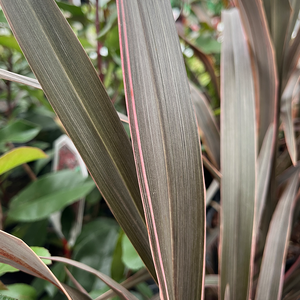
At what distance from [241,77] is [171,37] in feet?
0.71

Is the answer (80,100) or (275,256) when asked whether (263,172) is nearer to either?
(275,256)

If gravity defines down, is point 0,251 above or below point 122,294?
above

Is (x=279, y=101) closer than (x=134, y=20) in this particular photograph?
No

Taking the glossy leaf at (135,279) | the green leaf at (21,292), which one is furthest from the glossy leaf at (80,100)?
the green leaf at (21,292)

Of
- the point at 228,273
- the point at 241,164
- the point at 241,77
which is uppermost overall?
the point at 241,77

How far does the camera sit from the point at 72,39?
22 centimetres

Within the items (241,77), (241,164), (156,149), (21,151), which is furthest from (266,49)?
(21,151)

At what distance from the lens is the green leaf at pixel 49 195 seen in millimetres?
411

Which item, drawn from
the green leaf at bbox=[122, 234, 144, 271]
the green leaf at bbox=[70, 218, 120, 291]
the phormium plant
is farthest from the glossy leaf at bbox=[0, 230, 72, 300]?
the green leaf at bbox=[70, 218, 120, 291]

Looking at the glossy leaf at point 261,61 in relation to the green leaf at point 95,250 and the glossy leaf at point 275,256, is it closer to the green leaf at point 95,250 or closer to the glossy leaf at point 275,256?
the glossy leaf at point 275,256

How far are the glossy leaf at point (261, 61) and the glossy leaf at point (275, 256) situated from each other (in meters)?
0.15

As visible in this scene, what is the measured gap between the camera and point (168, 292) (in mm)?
219

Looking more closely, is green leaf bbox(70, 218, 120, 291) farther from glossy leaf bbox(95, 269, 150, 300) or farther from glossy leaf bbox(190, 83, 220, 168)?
glossy leaf bbox(190, 83, 220, 168)

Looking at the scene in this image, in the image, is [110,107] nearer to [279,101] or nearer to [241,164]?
A: [241,164]
